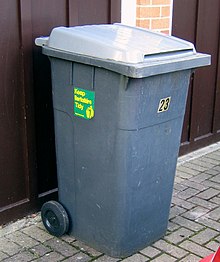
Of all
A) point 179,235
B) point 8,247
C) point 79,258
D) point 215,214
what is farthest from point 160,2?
point 8,247

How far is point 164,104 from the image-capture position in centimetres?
334

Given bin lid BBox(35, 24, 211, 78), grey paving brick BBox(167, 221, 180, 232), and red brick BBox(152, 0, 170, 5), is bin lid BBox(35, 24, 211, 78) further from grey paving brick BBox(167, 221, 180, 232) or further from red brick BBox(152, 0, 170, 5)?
grey paving brick BBox(167, 221, 180, 232)

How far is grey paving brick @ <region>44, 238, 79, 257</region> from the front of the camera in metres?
A: 3.61

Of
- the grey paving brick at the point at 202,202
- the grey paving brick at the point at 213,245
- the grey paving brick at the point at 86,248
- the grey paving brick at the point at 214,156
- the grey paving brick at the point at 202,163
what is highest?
→ the grey paving brick at the point at 86,248

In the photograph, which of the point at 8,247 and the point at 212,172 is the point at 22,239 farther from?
the point at 212,172

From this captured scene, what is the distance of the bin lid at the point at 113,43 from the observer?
10.1 feet

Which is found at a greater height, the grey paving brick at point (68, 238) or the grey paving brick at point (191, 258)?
the grey paving brick at point (68, 238)

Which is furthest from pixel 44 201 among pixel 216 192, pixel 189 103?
pixel 189 103

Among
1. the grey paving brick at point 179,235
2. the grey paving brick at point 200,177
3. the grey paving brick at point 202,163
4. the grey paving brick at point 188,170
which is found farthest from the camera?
the grey paving brick at point 202,163

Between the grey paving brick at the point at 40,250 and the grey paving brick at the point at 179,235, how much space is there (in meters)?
0.93

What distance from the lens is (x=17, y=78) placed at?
3746 mm

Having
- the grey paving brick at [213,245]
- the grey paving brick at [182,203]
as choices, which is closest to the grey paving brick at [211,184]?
the grey paving brick at [182,203]

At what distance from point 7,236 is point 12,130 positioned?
0.82 meters

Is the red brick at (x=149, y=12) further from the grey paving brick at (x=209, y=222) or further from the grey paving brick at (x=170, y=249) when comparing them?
the grey paving brick at (x=170, y=249)
